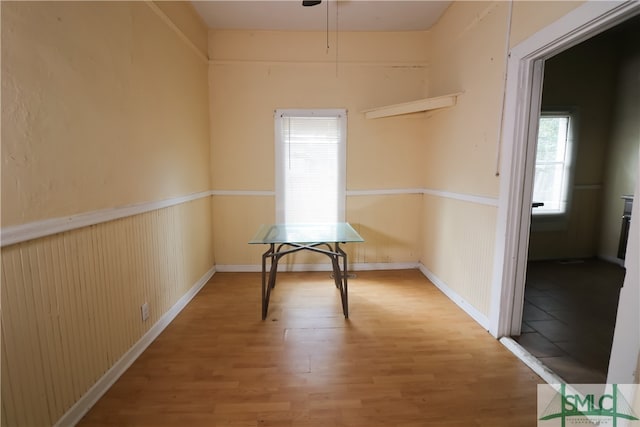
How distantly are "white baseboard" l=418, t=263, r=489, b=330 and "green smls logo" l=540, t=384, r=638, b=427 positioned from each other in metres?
0.75

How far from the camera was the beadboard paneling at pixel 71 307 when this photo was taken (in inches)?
45.8

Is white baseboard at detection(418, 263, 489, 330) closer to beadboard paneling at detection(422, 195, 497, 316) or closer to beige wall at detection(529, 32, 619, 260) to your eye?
beadboard paneling at detection(422, 195, 497, 316)

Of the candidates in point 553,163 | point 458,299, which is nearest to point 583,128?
point 553,163

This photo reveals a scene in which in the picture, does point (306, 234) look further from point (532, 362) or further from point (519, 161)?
point (532, 362)

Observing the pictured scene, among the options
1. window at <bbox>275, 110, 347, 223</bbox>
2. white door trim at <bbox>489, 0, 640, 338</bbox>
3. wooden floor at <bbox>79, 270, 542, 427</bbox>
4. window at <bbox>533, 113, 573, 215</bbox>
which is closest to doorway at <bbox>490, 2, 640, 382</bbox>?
white door trim at <bbox>489, 0, 640, 338</bbox>

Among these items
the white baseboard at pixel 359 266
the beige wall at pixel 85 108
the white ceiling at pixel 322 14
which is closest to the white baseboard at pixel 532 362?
the white baseboard at pixel 359 266

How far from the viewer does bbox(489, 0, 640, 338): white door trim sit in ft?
6.15

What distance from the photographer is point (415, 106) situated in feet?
9.86

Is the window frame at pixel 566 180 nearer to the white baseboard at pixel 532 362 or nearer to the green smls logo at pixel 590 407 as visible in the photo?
the white baseboard at pixel 532 362

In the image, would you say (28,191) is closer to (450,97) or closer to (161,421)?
(161,421)

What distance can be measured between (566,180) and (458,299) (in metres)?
2.74

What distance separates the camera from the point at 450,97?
2.74 meters

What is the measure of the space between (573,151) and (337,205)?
339 cm

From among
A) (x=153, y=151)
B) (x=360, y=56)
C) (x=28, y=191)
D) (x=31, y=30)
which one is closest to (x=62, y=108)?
(x=31, y=30)
